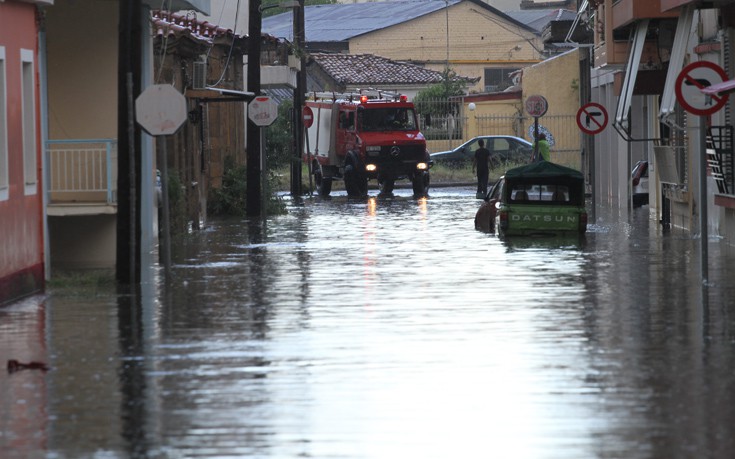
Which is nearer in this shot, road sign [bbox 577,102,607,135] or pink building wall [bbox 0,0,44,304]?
pink building wall [bbox 0,0,44,304]

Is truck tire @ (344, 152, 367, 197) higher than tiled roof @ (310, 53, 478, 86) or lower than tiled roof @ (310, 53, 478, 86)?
lower

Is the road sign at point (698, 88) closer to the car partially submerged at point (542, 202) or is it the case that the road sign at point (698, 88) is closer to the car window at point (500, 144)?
the car partially submerged at point (542, 202)

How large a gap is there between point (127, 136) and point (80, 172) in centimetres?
501

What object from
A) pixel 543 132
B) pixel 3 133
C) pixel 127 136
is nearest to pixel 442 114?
pixel 543 132

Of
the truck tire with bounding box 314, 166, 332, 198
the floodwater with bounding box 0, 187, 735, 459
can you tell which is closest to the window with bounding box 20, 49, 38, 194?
the floodwater with bounding box 0, 187, 735, 459

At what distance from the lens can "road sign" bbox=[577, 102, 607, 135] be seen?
34.0 meters

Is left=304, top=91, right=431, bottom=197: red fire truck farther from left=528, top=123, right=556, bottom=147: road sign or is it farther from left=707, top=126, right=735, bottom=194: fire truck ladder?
left=707, top=126, right=735, bottom=194: fire truck ladder

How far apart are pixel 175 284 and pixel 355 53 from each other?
2825 inches

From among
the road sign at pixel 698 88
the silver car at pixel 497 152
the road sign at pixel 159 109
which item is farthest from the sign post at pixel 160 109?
the silver car at pixel 497 152

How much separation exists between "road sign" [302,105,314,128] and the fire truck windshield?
3.61 metres

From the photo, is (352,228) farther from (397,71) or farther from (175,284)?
(397,71)

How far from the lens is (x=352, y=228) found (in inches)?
1275

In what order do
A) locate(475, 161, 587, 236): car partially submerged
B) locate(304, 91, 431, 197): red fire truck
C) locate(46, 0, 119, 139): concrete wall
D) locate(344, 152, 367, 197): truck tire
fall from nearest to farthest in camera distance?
locate(46, 0, 119, 139): concrete wall → locate(475, 161, 587, 236): car partially submerged → locate(344, 152, 367, 197): truck tire → locate(304, 91, 431, 197): red fire truck

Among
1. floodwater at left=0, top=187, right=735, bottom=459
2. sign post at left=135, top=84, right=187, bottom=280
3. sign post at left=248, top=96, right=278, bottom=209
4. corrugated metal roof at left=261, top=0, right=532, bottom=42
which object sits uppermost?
corrugated metal roof at left=261, top=0, right=532, bottom=42
